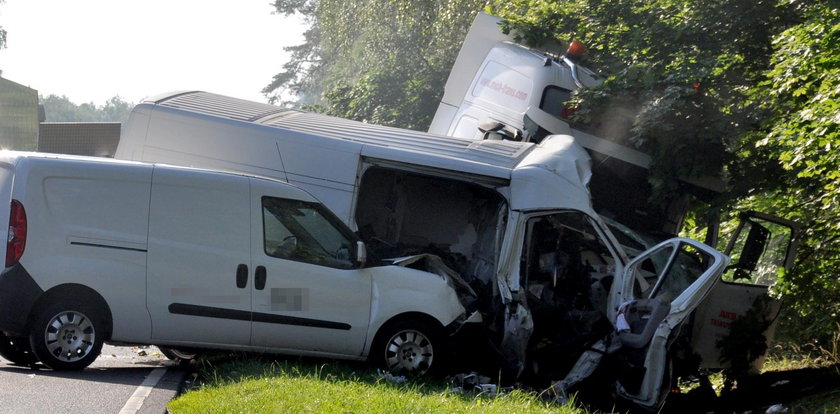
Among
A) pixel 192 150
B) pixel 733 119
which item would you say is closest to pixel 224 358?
pixel 192 150

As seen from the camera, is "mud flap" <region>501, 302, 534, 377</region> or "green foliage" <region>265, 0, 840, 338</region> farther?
"green foliage" <region>265, 0, 840, 338</region>

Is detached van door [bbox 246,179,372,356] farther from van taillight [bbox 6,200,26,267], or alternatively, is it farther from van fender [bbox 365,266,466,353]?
van taillight [bbox 6,200,26,267]

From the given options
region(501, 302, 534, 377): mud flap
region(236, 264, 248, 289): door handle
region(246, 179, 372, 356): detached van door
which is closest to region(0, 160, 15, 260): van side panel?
region(236, 264, 248, 289): door handle

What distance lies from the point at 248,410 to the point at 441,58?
21.0 metres

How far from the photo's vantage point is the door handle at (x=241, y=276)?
8.45 meters

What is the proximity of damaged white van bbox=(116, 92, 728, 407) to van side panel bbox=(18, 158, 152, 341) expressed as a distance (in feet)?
5.93

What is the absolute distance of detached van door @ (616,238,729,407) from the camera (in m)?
8.52

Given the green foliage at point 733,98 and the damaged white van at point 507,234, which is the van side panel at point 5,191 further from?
the green foliage at point 733,98

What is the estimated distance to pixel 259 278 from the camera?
852 cm

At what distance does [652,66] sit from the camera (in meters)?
12.6

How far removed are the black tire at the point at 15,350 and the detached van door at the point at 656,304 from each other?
4.99m

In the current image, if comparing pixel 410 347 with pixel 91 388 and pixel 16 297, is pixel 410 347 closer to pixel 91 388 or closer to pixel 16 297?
pixel 91 388

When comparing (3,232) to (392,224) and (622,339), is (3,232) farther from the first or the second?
(622,339)

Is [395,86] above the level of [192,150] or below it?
above
